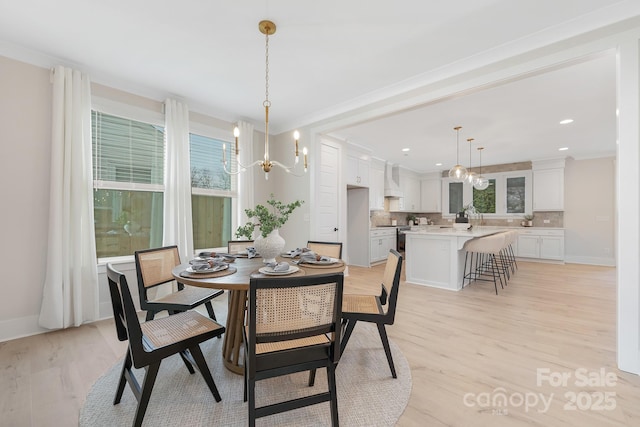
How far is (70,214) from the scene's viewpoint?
2779mm

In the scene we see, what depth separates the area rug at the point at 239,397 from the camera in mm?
1551

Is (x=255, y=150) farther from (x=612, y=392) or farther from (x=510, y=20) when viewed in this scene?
(x=612, y=392)

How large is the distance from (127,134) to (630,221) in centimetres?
488

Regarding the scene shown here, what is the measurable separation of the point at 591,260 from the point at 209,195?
343 inches

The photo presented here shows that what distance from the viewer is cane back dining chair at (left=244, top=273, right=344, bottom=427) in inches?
49.1

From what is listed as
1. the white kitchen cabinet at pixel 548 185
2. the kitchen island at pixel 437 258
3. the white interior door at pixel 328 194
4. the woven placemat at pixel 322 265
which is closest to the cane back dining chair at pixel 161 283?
the woven placemat at pixel 322 265

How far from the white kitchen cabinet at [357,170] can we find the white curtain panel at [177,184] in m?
3.13

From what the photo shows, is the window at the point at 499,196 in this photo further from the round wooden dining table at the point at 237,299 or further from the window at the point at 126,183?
the window at the point at 126,183

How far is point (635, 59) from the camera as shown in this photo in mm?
1988

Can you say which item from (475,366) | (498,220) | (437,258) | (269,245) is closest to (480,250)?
(437,258)

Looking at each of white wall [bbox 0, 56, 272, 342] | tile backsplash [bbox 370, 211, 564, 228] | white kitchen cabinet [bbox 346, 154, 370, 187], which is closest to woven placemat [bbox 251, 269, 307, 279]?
white wall [bbox 0, 56, 272, 342]

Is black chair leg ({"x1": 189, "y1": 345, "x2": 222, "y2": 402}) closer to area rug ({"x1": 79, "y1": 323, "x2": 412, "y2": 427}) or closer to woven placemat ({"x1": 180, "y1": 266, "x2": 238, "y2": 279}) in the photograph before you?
area rug ({"x1": 79, "y1": 323, "x2": 412, "y2": 427})

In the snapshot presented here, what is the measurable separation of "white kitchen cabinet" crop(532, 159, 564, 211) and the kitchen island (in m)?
3.85

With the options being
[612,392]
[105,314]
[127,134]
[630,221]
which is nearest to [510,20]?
[630,221]
